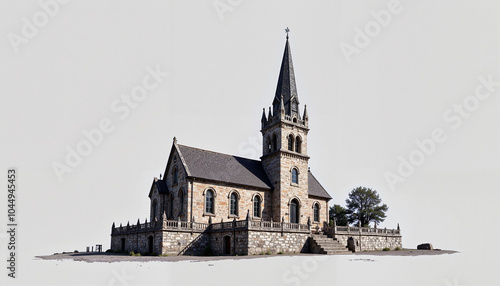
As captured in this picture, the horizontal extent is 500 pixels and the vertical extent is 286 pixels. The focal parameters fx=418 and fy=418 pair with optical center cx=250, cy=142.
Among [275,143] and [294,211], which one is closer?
[294,211]

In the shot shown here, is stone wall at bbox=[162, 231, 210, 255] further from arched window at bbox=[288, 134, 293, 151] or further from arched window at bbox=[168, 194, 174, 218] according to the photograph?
arched window at bbox=[288, 134, 293, 151]

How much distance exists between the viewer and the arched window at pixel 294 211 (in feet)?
144

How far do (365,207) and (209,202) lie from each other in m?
33.8

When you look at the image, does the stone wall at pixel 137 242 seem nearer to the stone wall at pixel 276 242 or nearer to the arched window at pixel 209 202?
the arched window at pixel 209 202

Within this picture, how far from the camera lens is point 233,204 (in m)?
41.1

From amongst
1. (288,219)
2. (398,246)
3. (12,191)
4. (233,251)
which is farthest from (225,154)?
(12,191)

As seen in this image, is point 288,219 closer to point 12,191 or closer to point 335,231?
point 335,231

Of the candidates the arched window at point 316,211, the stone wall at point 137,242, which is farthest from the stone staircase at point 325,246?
the stone wall at point 137,242

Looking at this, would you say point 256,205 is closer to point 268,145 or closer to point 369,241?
point 268,145

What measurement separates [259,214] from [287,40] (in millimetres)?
21824

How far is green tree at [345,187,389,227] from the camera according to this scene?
64625 millimetres

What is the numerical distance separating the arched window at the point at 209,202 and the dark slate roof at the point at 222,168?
143 cm

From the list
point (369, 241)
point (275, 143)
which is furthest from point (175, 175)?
point (369, 241)

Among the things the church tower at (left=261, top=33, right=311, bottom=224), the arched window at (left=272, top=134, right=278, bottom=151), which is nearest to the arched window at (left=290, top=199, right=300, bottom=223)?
the church tower at (left=261, top=33, right=311, bottom=224)
